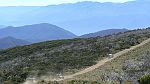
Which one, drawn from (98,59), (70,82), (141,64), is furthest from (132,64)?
Answer: (70,82)

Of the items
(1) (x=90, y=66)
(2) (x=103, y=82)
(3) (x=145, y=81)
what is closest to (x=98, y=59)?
(1) (x=90, y=66)

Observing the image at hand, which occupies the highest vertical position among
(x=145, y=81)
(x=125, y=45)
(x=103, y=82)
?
(x=145, y=81)

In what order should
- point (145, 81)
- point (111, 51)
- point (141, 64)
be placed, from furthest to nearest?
point (111, 51) < point (141, 64) < point (145, 81)

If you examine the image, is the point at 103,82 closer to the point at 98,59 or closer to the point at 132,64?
the point at 132,64

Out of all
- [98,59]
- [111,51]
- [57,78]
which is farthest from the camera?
[111,51]

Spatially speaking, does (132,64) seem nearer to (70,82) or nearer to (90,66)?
(90,66)

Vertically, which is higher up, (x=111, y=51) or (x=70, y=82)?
(x=70, y=82)

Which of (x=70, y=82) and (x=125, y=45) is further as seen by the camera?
(x=125, y=45)
